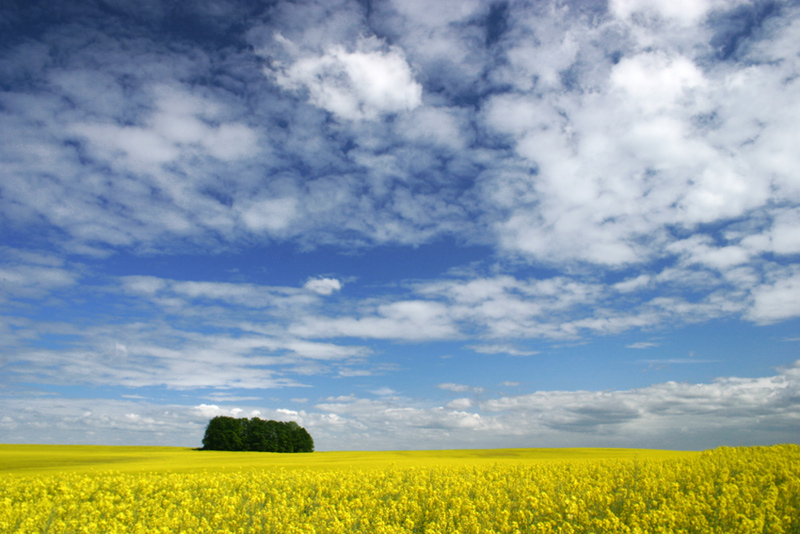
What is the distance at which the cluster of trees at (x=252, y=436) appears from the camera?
74250 mm

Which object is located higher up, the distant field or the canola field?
the canola field

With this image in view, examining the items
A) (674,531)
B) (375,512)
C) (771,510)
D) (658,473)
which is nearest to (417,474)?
(375,512)

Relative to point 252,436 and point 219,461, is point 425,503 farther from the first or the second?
point 252,436

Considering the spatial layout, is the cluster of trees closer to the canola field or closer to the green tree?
the green tree

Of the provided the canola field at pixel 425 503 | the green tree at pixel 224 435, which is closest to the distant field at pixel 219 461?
the canola field at pixel 425 503

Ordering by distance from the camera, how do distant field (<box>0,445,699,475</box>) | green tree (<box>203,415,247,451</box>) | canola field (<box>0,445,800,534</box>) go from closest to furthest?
canola field (<box>0,445,800,534</box>), distant field (<box>0,445,699,475</box>), green tree (<box>203,415,247,451</box>)

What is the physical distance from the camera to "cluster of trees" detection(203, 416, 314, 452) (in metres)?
74.2

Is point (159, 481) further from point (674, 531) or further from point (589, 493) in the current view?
point (674, 531)

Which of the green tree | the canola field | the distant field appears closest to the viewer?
the canola field

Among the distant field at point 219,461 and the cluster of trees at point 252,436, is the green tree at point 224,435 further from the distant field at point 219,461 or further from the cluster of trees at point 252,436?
the distant field at point 219,461

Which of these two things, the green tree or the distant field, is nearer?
the distant field

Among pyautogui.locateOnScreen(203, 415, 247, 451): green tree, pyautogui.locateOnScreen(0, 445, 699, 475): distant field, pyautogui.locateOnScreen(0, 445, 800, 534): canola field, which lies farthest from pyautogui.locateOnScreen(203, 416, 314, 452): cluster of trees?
pyautogui.locateOnScreen(0, 445, 800, 534): canola field

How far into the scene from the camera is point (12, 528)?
41.9ft

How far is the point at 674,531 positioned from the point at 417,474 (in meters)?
11.9
